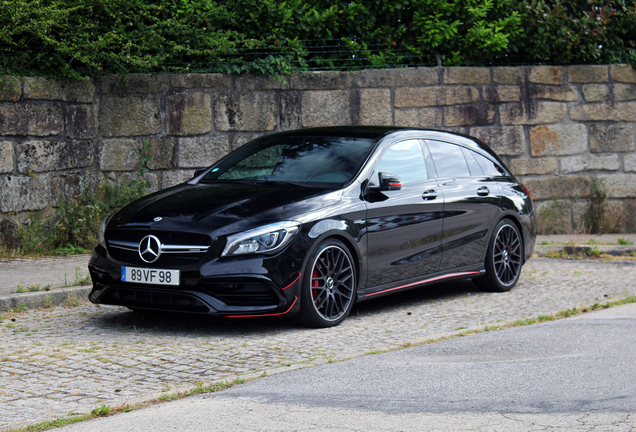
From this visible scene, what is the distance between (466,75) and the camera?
39.2 ft

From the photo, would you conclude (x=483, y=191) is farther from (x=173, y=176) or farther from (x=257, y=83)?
(x=173, y=176)

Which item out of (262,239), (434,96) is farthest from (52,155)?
(434,96)

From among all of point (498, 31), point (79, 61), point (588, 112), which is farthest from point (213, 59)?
point (588, 112)

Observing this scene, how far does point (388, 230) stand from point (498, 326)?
3.92ft

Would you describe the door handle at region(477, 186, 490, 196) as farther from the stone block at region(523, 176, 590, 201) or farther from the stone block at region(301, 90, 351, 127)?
the stone block at region(523, 176, 590, 201)

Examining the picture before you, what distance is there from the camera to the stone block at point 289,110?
1123 cm

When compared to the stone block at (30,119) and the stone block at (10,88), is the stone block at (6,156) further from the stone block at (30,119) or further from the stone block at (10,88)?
the stone block at (10,88)

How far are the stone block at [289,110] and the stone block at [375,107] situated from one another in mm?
902

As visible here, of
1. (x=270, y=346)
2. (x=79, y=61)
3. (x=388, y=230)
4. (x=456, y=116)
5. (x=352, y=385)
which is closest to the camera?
(x=352, y=385)

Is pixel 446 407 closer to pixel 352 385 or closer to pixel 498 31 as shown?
pixel 352 385

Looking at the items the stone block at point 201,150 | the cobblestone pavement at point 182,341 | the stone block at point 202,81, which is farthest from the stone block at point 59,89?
the cobblestone pavement at point 182,341

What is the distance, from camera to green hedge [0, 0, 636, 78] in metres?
10.1

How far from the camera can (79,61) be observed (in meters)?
10.8

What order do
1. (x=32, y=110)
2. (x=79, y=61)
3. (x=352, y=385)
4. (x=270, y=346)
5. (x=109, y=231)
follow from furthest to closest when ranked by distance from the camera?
(x=79, y=61) < (x=32, y=110) < (x=109, y=231) < (x=270, y=346) < (x=352, y=385)
